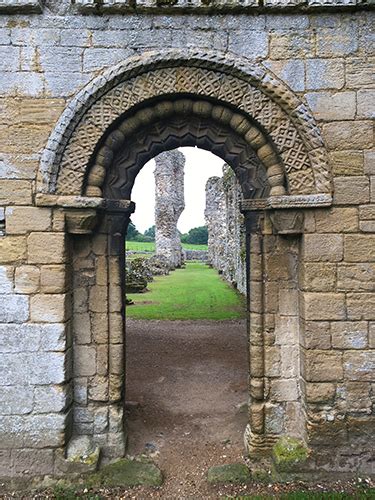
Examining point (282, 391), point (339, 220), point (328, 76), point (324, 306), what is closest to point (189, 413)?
point (282, 391)

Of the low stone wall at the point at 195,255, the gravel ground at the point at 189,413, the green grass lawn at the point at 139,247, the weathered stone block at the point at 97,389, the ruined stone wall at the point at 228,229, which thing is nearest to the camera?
the gravel ground at the point at 189,413

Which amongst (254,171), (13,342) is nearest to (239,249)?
(254,171)

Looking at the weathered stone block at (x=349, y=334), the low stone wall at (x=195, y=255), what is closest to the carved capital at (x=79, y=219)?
the weathered stone block at (x=349, y=334)

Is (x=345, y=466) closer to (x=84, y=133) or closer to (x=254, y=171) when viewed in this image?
(x=254, y=171)

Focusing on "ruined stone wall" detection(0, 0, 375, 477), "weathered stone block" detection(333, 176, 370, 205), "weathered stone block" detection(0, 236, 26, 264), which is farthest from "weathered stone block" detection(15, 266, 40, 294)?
"weathered stone block" detection(333, 176, 370, 205)

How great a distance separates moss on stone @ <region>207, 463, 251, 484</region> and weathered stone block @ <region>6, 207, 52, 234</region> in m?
2.95

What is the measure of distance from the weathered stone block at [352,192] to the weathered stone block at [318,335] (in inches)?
47.6

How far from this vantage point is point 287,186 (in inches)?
152

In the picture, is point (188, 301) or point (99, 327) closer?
point (99, 327)

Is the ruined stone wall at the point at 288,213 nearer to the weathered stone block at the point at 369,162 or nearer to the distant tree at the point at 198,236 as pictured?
the weathered stone block at the point at 369,162

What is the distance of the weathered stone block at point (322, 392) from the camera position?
3717mm

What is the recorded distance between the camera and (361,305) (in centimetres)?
373

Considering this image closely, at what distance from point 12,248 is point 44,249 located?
316 mm

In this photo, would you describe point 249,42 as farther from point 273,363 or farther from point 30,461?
point 30,461
